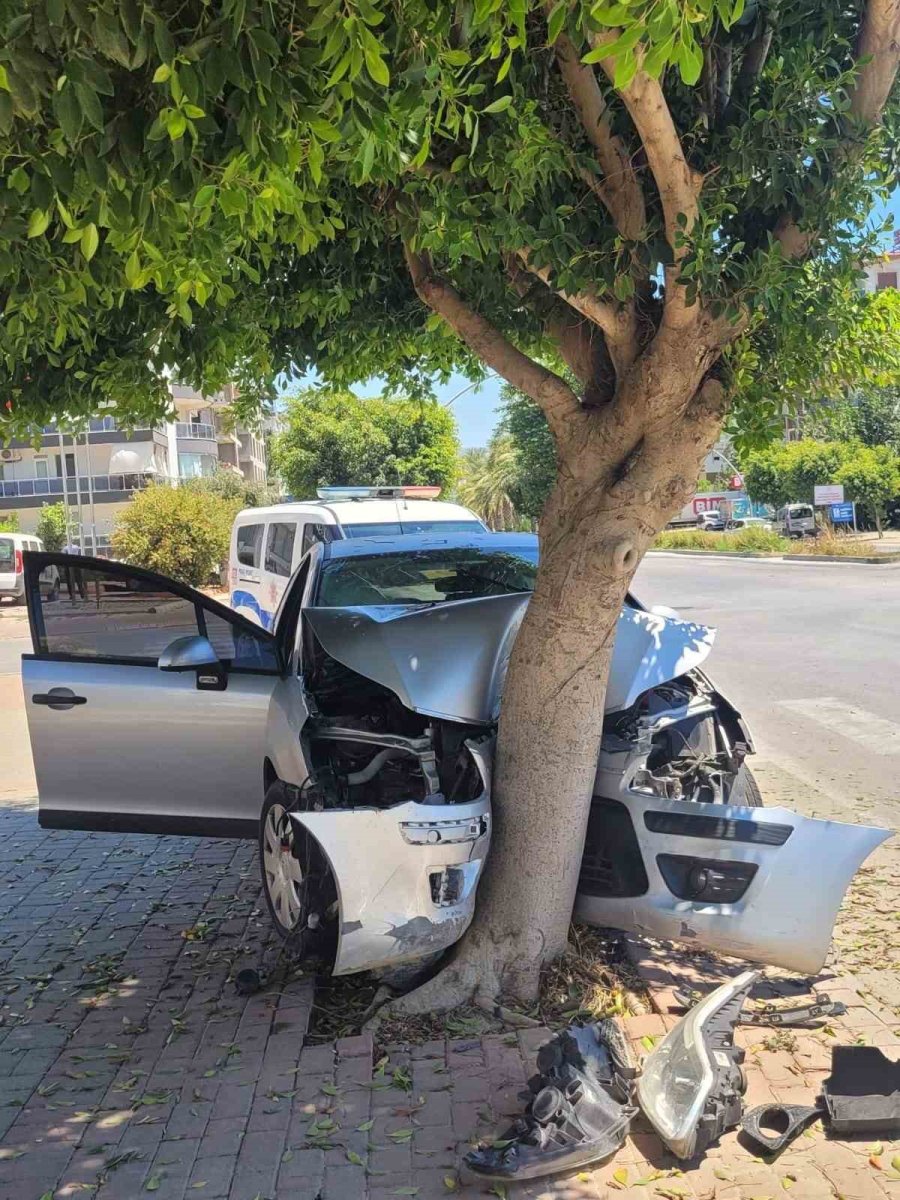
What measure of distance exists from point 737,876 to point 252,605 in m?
10.4

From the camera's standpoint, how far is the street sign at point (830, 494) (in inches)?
1519

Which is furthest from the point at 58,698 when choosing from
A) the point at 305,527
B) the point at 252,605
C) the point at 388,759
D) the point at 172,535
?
the point at 172,535

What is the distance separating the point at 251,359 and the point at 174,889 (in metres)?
2.96

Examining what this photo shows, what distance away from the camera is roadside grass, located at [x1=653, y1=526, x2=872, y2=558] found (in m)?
31.7

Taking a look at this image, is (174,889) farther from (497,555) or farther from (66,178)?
(66,178)

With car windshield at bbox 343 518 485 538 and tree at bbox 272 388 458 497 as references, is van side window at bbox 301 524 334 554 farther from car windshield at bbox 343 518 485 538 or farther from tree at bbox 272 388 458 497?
tree at bbox 272 388 458 497

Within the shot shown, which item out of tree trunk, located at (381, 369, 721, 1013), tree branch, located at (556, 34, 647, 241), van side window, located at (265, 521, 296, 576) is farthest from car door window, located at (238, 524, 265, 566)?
tree branch, located at (556, 34, 647, 241)

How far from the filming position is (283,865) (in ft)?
14.5

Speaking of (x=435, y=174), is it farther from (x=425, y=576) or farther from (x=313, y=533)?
(x=313, y=533)

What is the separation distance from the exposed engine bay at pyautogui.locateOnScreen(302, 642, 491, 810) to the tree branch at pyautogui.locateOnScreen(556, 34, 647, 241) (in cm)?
207

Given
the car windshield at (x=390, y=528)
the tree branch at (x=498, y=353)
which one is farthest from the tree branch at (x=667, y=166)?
the car windshield at (x=390, y=528)

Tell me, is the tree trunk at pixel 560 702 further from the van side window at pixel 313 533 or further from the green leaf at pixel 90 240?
the van side window at pixel 313 533

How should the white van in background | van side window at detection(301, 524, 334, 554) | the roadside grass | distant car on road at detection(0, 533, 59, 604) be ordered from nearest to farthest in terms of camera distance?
the white van in background < van side window at detection(301, 524, 334, 554) < distant car on road at detection(0, 533, 59, 604) < the roadside grass

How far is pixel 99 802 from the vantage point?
204 inches
